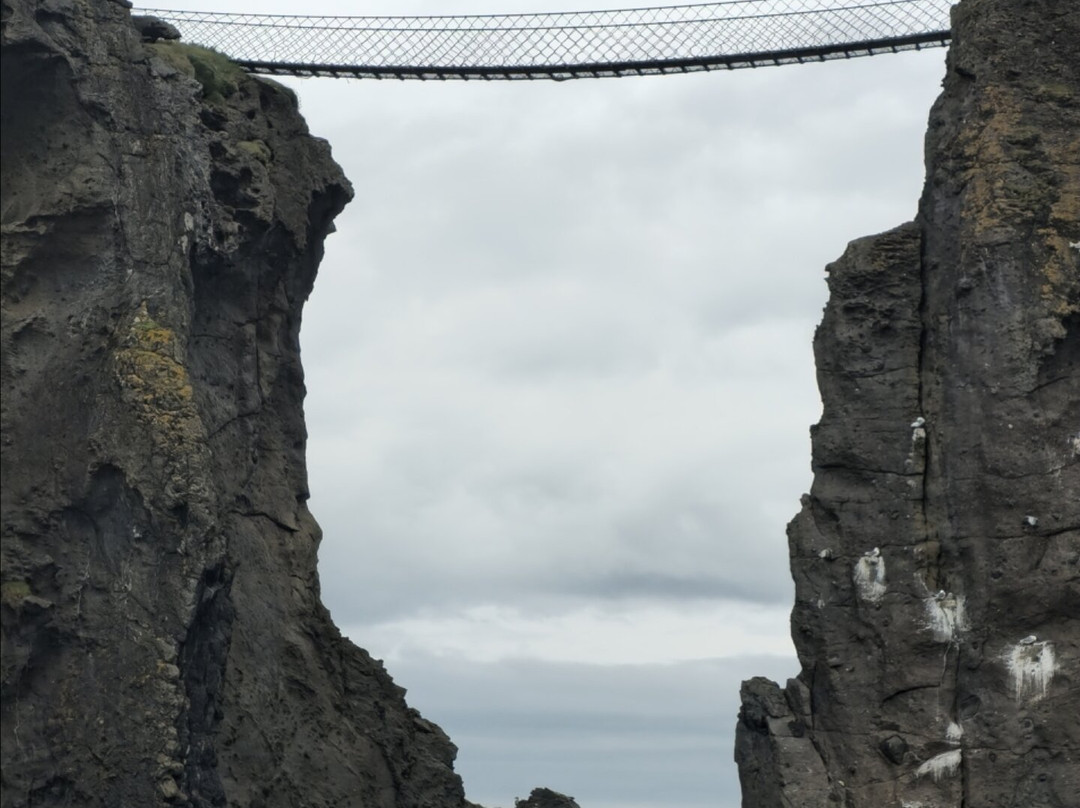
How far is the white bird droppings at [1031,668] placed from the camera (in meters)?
39.4

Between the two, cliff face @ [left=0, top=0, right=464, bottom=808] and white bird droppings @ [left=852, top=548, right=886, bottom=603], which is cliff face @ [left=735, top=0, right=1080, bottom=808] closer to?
white bird droppings @ [left=852, top=548, right=886, bottom=603]

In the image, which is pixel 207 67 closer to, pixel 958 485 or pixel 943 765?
pixel 958 485

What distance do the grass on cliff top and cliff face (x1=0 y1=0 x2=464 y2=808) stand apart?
0.07m

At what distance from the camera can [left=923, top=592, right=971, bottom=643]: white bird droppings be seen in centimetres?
4028

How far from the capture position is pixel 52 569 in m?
39.1

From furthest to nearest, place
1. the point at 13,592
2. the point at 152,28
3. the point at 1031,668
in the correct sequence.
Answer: the point at 152,28, the point at 1031,668, the point at 13,592

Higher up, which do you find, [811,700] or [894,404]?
[894,404]

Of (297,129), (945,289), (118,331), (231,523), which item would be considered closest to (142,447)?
(118,331)

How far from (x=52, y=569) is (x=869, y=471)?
515 inches

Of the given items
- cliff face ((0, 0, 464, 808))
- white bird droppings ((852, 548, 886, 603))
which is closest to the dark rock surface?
cliff face ((0, 0, 464, 808))

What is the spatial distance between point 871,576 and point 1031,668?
3.01 m

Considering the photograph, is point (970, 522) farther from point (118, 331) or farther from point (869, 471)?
point (118, 331)

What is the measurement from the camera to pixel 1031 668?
130 feet

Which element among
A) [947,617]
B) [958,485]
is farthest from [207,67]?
[947,617]
